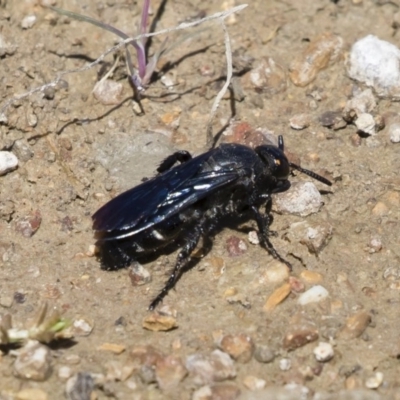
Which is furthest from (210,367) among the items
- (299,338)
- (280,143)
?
(280,143)

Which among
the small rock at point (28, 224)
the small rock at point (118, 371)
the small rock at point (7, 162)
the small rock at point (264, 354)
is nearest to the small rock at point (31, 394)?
the small rock at point (118, 371)

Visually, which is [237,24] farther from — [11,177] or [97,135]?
[11,177]

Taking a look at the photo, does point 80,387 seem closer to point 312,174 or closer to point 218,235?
point 218,235

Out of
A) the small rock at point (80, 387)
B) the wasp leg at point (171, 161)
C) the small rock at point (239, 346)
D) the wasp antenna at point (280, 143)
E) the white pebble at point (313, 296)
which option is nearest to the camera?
the small rock at point (80, 387)

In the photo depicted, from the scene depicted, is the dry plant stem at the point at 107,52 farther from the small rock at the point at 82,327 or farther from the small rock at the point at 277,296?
the small rock at the point at 277,296

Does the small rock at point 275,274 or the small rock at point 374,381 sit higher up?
the small rock at point 275,274

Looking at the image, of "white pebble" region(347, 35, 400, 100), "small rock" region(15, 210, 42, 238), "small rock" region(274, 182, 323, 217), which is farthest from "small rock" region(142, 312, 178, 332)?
"white pebble" region(347, 35, 400, 100)

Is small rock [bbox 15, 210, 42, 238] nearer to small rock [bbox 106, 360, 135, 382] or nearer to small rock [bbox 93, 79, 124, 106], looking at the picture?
small rock [bbox 93, 79, 124, 106]
